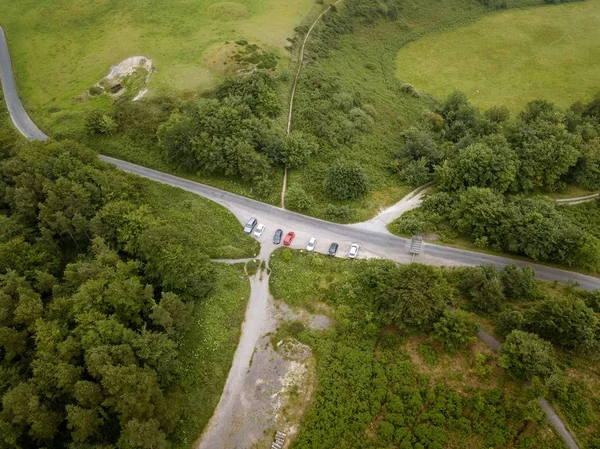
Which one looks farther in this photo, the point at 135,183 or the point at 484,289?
the point at 135,183

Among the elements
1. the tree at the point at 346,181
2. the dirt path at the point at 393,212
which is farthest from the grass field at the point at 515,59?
the tree at the point at 346,181

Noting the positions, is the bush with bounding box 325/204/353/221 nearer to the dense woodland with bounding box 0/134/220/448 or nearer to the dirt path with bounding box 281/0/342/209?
the dirt path with bounding box 281/0/342/209

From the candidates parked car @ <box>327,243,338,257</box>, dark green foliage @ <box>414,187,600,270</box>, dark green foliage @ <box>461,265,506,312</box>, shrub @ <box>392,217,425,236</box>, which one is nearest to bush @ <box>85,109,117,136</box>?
parked car @ <box>327,243,338,257</box>

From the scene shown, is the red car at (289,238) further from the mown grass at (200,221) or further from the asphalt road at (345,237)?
the mown grass at (200,221)

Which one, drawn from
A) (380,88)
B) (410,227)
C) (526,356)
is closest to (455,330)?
(526,356)

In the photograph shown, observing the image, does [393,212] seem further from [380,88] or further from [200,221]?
[380,88]

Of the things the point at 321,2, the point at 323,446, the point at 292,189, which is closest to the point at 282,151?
the point at 292,189

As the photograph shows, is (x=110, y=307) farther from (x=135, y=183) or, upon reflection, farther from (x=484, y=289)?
(x=484, y=289)
